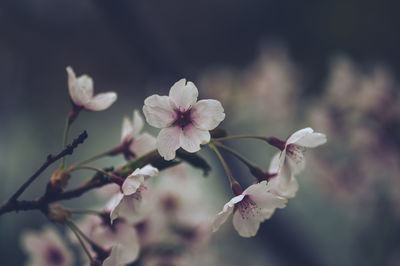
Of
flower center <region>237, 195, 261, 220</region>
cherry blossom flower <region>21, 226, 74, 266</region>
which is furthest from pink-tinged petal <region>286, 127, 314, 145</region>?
cherry blossom flower <region>21, 226, 74, 266</region>

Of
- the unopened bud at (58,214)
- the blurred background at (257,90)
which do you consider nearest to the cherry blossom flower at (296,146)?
the unopened bud at (58,214)

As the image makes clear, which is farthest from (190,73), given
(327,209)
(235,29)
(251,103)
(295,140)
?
(235,29)

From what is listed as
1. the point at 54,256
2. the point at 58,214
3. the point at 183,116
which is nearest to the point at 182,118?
the point at 183,116

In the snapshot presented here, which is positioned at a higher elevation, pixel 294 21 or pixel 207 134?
pixel 207 134

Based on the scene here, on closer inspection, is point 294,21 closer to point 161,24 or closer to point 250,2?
point 250,2

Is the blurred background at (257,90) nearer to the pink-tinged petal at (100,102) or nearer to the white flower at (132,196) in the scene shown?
the pink-tinged petal at (100,102)

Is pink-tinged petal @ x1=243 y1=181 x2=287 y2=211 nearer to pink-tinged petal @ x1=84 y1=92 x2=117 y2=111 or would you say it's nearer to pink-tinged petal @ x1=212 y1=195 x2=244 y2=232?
pink-tinged petal @ x1=212 y1=195 x2=244 y2=232
